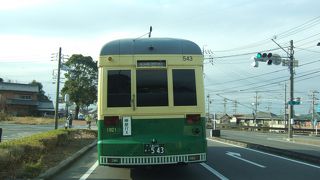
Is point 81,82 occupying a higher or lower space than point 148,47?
higher

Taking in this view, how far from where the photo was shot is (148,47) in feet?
39.0

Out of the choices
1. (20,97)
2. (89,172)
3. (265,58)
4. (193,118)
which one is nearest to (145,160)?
(193,118)

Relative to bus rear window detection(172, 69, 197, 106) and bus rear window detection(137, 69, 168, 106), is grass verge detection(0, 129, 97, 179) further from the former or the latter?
bus rear window detection(172, 69, 197, 106)

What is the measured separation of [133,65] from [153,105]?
1.05 metres

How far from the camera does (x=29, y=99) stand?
110 metres

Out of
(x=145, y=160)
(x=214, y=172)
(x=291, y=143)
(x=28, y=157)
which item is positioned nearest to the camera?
(x=145, y=160)

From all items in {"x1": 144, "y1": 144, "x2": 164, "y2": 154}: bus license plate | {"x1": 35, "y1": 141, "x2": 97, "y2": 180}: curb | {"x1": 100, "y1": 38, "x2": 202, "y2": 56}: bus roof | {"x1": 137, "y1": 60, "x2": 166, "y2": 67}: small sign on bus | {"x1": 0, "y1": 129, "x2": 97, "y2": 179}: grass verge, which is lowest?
{"x1": 35, "y1": 141, "x2": 97, "y2": 180}: curb

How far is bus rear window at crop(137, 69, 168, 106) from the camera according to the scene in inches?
462

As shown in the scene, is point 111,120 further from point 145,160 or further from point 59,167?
point 59,167

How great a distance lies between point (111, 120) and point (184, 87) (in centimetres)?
189

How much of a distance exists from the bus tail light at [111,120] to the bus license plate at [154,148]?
0.88 metres

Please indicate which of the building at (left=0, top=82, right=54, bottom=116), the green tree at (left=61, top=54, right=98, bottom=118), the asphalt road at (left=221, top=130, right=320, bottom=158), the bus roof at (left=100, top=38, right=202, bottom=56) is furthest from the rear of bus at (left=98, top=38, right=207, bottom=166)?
the building at (left=0, top=82, right=54, bottom=116)

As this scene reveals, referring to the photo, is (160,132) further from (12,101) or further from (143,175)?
(12,101)

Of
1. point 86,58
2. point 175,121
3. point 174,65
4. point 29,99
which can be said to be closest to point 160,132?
point 175,121
